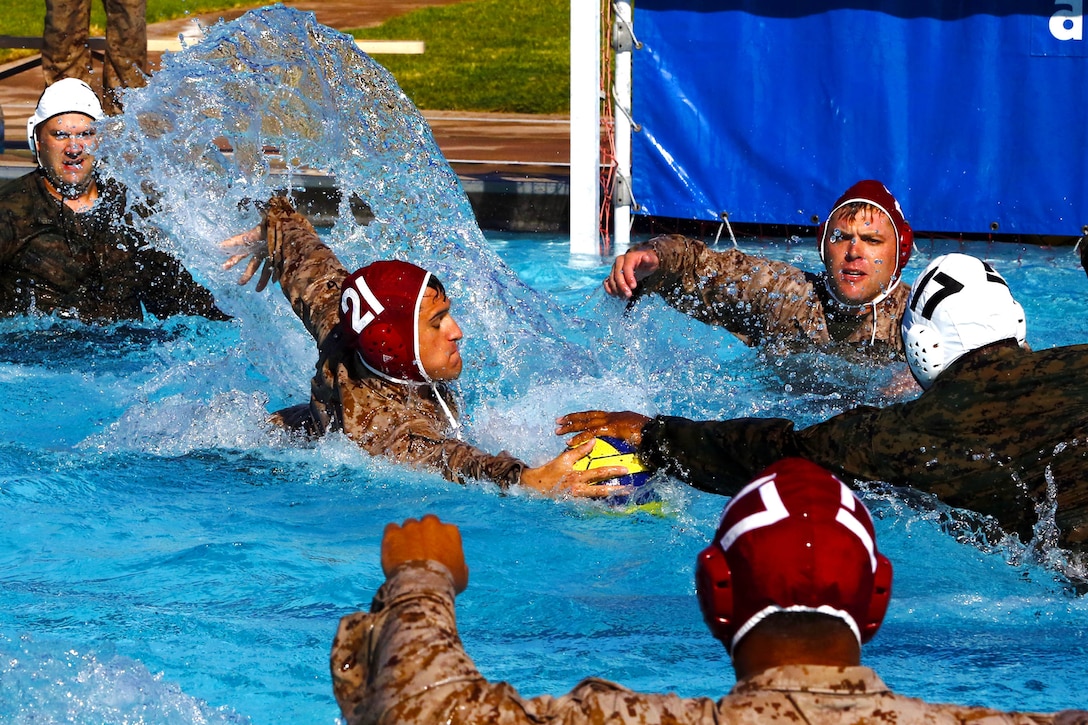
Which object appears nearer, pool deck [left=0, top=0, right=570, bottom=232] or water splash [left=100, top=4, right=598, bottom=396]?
water splash [left=100, top=4, right=598, bottom=396]

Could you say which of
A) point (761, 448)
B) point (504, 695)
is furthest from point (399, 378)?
point (504, 695)

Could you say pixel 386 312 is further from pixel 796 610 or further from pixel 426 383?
pixel 796 610

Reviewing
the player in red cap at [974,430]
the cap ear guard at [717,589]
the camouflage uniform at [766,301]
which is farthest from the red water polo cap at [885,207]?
the cap ear guard at [717,589]

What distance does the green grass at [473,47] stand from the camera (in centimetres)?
1775

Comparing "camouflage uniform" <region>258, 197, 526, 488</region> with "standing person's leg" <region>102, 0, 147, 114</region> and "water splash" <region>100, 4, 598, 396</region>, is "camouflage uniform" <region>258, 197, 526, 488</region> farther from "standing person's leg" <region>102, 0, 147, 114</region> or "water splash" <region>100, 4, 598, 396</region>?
"standing person's leg" <region>102, 0, 147, 114</region>

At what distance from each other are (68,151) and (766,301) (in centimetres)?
397

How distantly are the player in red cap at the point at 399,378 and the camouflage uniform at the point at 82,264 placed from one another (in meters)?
2.26

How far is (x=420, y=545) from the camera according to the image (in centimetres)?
248

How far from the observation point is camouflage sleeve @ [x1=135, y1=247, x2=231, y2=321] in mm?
7793

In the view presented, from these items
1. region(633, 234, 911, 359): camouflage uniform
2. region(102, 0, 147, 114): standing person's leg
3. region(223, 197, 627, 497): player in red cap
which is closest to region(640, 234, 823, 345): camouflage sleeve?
region(633, 234, 911, 359): camouflage uniform

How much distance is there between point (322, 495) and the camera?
221 inches

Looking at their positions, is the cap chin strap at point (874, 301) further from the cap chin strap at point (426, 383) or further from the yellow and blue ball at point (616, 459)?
the yellow and blue ball at point (616, 459)

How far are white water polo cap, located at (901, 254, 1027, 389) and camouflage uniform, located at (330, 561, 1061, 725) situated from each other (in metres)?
1.89

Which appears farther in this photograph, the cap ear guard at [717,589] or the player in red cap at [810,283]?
the player in red cap at [810,283]
